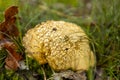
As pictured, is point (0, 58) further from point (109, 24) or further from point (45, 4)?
point (45, 4)

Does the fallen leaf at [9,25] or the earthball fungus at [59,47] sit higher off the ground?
the fallen leaf at [9,25]

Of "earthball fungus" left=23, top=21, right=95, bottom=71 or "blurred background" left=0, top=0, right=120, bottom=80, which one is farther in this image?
"blurred background" left=0, top=0, right=120, bottom=80

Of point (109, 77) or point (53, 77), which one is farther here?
point (109, 77)

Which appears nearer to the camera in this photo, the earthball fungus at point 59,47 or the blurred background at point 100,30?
the earthball fungus at point 59,47

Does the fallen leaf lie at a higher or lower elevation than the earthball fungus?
higher

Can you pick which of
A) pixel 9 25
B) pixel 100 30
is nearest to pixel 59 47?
pixel 9 25

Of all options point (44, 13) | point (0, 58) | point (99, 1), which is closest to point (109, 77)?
point (0, 58)

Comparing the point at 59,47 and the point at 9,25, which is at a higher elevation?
the point at 9,25

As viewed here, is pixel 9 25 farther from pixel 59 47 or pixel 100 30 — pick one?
pixel 100 30
